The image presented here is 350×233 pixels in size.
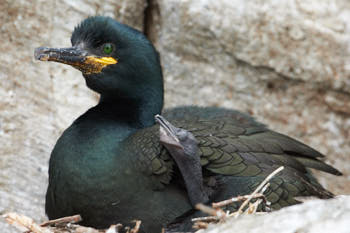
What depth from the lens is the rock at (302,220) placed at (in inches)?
114

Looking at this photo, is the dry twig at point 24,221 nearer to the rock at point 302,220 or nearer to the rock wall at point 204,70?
the rock at point 302,220

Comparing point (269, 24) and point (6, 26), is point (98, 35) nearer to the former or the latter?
point (6, 26)

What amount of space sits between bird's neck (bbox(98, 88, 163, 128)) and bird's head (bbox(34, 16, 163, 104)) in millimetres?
39

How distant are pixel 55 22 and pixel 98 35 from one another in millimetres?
1750

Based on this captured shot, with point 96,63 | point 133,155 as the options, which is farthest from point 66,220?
point 96,63

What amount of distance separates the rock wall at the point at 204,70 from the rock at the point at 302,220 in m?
2.65

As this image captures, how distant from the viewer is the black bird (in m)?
3.92

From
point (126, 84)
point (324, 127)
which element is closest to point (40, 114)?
point (126, 84)

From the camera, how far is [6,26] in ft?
18.5

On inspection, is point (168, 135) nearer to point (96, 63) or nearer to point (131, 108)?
point (131, 108)

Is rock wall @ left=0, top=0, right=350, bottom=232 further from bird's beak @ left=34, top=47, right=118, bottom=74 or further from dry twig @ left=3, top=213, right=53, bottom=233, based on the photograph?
dry twig @ left=3, top=213, right=53, bottom=233

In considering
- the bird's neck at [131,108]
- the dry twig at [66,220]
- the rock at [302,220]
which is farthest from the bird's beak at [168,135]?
the rock at [302,220]

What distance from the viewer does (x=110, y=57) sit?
428 cm

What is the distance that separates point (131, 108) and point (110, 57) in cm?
35
